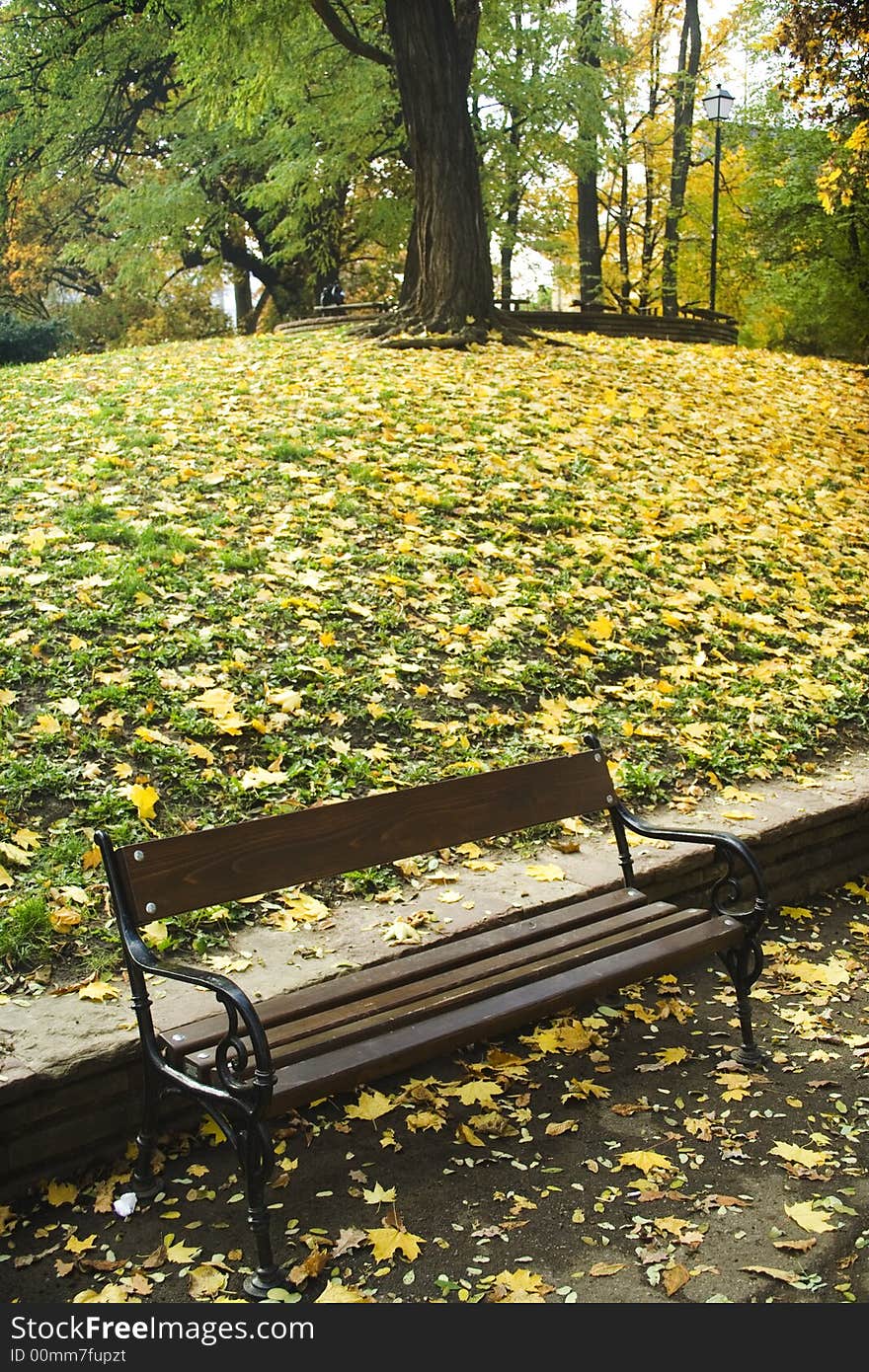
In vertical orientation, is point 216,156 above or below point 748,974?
above

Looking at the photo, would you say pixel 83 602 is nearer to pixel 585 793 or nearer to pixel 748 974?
pixel 585 793

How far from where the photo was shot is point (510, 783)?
12.6ft

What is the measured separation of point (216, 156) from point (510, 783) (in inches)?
821

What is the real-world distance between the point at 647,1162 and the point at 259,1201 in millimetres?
1056

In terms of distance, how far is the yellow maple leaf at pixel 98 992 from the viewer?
3.34 m

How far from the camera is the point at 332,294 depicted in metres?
25.7

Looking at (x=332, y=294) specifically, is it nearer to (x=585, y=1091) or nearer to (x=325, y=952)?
(x=325, y=952)

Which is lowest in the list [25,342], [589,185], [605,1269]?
[605,1269]

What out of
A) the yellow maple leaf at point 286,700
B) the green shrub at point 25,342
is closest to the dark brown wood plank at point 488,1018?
the yellow maple leaf at point 286,700

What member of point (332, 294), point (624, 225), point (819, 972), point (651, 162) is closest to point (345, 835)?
point (819, 972)

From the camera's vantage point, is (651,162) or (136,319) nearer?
(136,319)

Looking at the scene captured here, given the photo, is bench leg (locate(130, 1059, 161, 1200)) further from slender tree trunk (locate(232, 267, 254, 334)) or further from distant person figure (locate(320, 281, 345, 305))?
slender tree trunk (locate(232, 267, 254, 334))

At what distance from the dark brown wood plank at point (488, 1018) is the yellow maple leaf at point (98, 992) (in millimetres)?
786

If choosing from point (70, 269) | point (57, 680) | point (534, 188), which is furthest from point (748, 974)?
point (70, 269)
